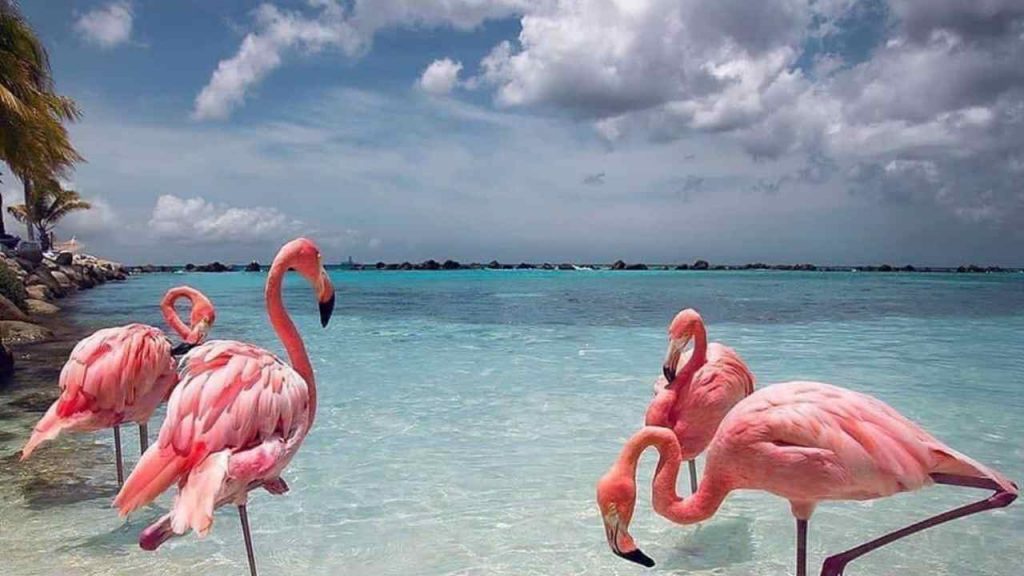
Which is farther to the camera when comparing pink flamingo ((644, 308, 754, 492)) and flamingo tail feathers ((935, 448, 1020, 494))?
pink flamingo ((644, 308, 754, 492))

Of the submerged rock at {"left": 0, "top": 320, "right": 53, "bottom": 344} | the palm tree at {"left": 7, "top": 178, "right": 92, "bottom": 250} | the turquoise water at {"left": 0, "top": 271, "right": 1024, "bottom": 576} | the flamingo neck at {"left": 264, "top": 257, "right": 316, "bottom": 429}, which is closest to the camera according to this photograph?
the flamingo neck at {"left": 264, "top": 257, "right": 316, "bottom": 429}

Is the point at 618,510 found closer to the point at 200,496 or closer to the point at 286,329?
the point at 200,496

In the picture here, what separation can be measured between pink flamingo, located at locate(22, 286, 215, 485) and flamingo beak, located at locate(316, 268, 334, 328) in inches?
82.9

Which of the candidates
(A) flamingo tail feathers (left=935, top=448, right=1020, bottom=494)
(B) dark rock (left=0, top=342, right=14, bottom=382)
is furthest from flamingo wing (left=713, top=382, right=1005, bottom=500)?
(B) dark rock (left=0, top=342, right=14, bottom=382)

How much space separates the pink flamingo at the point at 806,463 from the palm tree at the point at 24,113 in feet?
50.7

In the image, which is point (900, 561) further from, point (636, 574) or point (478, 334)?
point (478, 334)

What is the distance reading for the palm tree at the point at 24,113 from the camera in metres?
14.7

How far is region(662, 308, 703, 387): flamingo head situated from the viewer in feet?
16.2

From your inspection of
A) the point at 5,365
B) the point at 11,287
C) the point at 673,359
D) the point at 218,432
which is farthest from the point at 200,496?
the point at 11,287

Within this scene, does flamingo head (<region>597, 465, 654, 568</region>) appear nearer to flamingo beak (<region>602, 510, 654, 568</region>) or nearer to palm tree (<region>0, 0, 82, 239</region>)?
flamingo beak (<region>602, 510, 654, 568</region>)

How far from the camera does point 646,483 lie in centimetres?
630

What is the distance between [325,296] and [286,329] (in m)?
0.40

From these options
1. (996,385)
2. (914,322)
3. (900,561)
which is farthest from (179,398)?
(914,322)

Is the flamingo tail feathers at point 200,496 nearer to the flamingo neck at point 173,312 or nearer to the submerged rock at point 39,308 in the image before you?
the flamingo neck at point 173,312
